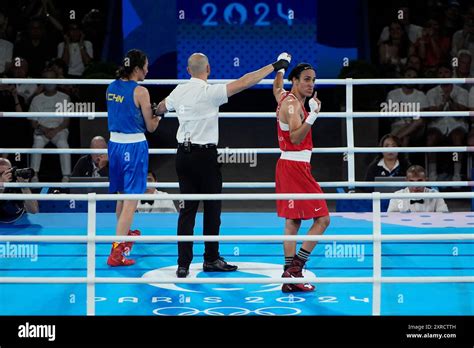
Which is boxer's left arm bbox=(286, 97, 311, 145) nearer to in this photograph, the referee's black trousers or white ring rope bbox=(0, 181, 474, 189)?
the referee's black trousers

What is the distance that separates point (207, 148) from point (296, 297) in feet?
3.76

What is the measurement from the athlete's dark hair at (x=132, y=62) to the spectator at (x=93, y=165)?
171 cm

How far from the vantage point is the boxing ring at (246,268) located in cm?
485

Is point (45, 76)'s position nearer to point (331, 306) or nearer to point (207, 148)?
point (207, 148)

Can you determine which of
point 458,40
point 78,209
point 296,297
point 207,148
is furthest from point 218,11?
point 296,297

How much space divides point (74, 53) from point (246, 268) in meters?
5.60

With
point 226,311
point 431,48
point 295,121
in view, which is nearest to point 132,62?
point 295,121

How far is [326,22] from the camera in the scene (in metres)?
11.5

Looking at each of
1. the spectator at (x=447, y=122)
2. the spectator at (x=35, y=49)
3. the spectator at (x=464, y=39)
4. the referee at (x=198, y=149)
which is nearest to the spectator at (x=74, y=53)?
the spectator at (x=35, y=49)

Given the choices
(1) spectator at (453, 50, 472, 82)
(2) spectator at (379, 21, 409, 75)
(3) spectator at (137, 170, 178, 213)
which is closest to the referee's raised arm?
(3) spectator at (137, 170, 178, 213)

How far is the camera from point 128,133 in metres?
6.27

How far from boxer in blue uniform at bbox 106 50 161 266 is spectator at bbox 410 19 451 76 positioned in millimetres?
5341

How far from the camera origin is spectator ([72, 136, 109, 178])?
788 cm
